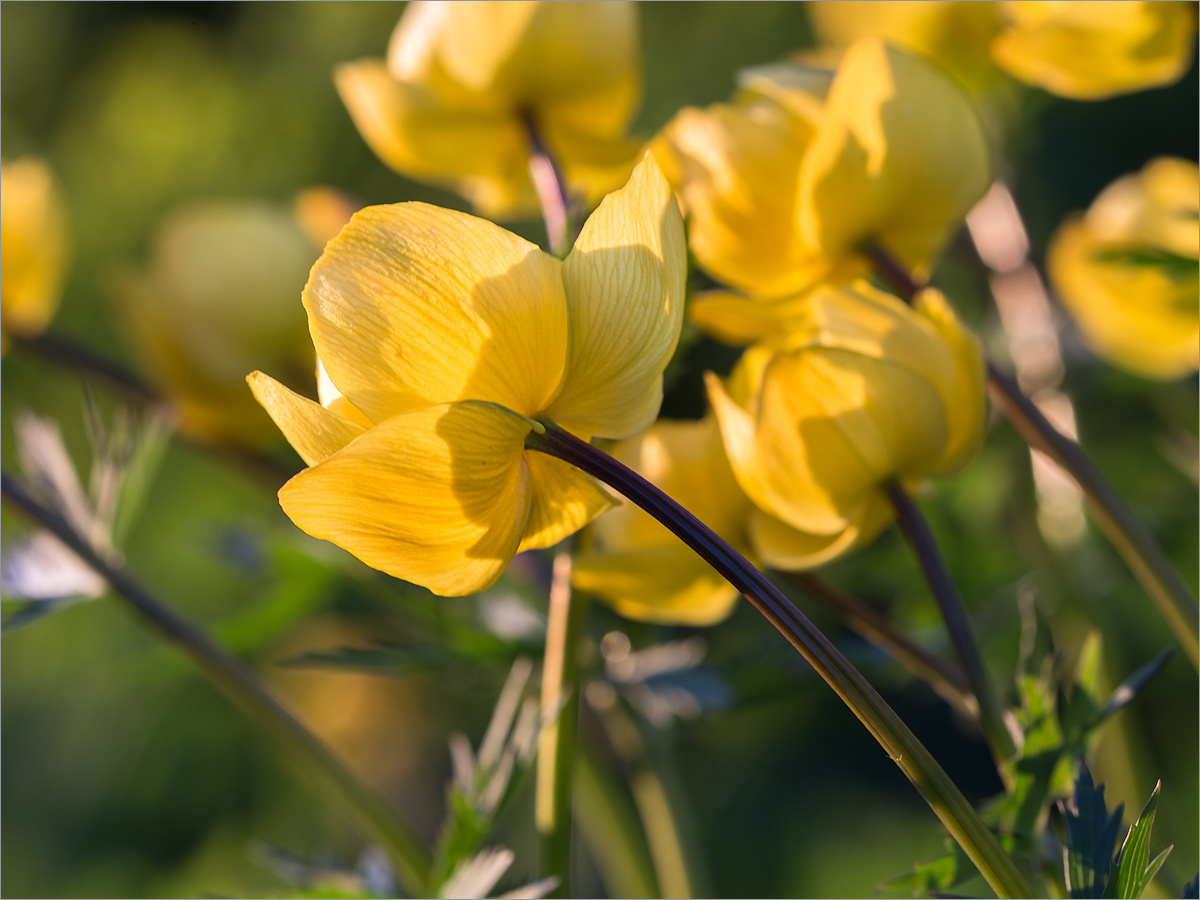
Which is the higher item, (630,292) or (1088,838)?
(630,292)

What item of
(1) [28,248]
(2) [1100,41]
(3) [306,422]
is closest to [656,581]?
(3) [306,422]

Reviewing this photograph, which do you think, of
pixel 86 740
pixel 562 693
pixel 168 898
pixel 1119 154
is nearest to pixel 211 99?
pixel 86 740

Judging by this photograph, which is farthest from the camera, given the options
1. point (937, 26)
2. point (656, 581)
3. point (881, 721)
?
point (937, 26)

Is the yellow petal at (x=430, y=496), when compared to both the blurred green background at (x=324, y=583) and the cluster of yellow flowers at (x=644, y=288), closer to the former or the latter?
the cluster of yellow flowers at (x=644, y=288)

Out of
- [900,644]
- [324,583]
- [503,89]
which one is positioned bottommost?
[324,583]

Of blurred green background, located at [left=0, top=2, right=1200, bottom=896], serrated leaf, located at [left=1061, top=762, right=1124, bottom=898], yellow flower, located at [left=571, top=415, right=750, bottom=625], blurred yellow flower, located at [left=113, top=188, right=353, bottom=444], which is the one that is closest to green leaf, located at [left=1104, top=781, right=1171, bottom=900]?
serrated leaf, located at [left=1061, top=762, right=1124, bottom=898]

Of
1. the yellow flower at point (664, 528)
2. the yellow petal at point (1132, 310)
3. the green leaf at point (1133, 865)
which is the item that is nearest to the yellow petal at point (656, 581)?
the yellow flower at point (664, 528)

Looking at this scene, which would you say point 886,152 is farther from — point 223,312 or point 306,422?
point 223,312
